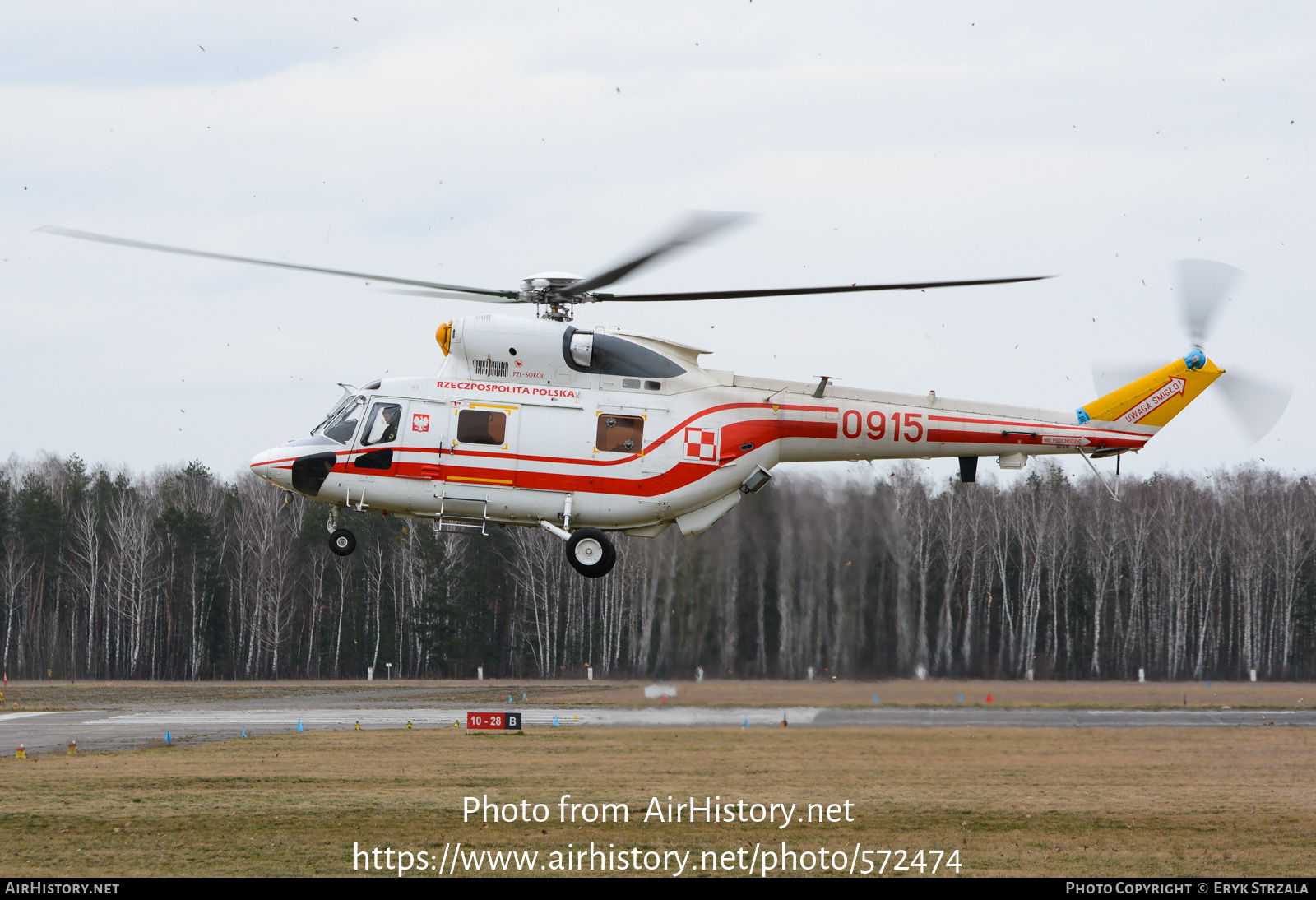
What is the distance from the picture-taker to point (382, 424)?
17.5 metres

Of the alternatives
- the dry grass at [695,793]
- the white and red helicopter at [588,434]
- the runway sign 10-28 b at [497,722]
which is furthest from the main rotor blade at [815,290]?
the runway sign 10-28 b at [497,722]

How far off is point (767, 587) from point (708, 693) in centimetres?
220

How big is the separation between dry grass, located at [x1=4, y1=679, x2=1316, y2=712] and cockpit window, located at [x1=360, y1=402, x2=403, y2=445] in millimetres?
6959

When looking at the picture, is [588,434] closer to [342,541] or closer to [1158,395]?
[342,541]

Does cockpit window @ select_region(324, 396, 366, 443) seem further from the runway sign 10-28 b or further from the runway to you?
the runway sign 10-28 b

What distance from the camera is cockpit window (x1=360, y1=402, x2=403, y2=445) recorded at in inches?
687

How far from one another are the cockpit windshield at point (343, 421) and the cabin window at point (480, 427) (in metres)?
1.54

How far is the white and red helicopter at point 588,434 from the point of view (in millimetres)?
17094

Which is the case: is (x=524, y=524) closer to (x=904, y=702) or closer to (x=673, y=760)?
(x=904, y=702)

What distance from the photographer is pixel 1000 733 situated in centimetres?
3456

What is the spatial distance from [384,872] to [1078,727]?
24.5m

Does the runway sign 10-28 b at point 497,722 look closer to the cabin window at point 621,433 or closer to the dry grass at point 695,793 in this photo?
the dry grass at point 695,793

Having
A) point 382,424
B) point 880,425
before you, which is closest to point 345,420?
point 382,424
